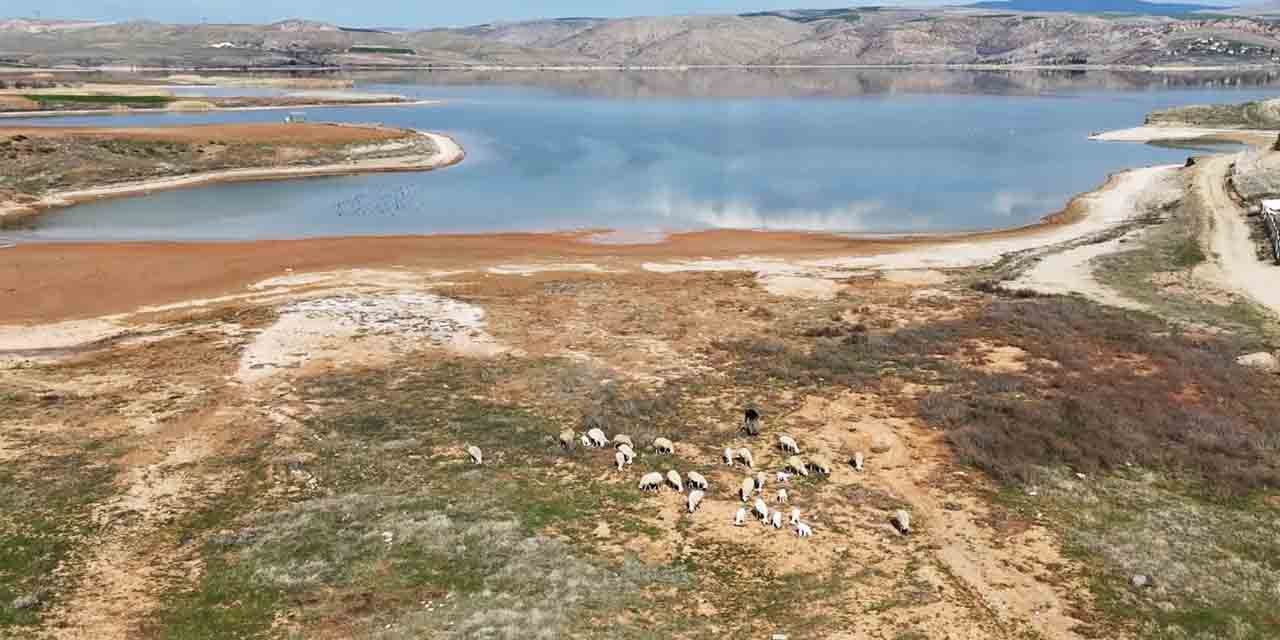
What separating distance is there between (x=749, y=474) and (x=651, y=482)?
7.58 ft

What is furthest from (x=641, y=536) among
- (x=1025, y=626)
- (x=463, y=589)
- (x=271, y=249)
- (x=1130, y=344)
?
(x=271, y=249)

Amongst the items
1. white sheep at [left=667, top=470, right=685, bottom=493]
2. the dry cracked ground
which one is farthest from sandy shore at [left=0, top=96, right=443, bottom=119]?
white sheep at [left=667, top=470, right=685, bottom=493]

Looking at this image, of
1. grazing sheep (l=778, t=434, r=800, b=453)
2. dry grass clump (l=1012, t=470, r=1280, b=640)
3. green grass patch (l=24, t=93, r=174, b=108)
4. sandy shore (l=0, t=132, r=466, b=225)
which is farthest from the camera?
green grass patch (l=24, t=93, r=174, b=108)

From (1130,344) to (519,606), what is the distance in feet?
73.5

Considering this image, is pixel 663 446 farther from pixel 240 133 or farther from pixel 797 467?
pixel 240 133

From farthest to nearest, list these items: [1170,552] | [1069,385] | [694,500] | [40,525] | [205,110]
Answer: [205,110] < [1069,385] < [694,500] < [40,525] < [1170,552]

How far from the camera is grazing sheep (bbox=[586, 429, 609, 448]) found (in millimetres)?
20828

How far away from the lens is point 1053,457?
65.6 feet

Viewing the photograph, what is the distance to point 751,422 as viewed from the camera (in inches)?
861

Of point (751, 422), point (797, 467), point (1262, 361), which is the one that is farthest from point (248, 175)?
point (1262, 361)

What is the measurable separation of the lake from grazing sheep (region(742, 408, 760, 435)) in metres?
33.7

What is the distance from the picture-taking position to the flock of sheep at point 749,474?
17188 mm

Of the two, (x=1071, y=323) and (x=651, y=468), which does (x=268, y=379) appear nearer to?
(x=651, y=468)

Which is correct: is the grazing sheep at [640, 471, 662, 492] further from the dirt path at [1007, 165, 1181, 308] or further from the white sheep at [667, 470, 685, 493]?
the dirt path at [1007, 165, 1181, 308]
